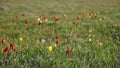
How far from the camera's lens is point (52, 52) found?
→ 18.3 feet

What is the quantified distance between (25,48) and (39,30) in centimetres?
282

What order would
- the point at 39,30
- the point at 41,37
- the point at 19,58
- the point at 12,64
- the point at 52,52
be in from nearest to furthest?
the point at 12,64 < the point at 19,58 < the point at 52,52 < the point at 41,37 < the point at 39,30

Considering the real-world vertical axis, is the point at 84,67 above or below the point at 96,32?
above

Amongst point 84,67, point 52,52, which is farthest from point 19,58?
point 84,67

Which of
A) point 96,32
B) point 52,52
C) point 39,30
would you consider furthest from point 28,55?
point 96,32

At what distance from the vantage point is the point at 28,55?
210 inches

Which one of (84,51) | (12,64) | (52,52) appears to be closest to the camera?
(12,64)

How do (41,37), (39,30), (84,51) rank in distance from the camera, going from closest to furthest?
1. (84,51)
2. (41,37)
3. (39,30)

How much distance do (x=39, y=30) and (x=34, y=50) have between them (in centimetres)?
294

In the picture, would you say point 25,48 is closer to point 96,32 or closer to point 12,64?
point 12,64

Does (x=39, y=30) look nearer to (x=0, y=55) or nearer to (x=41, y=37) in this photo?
(x=41, y=37)

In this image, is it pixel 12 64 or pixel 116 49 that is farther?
pixel 116 49

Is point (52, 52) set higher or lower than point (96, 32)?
higher

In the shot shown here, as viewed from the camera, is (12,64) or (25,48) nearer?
(12,64)
